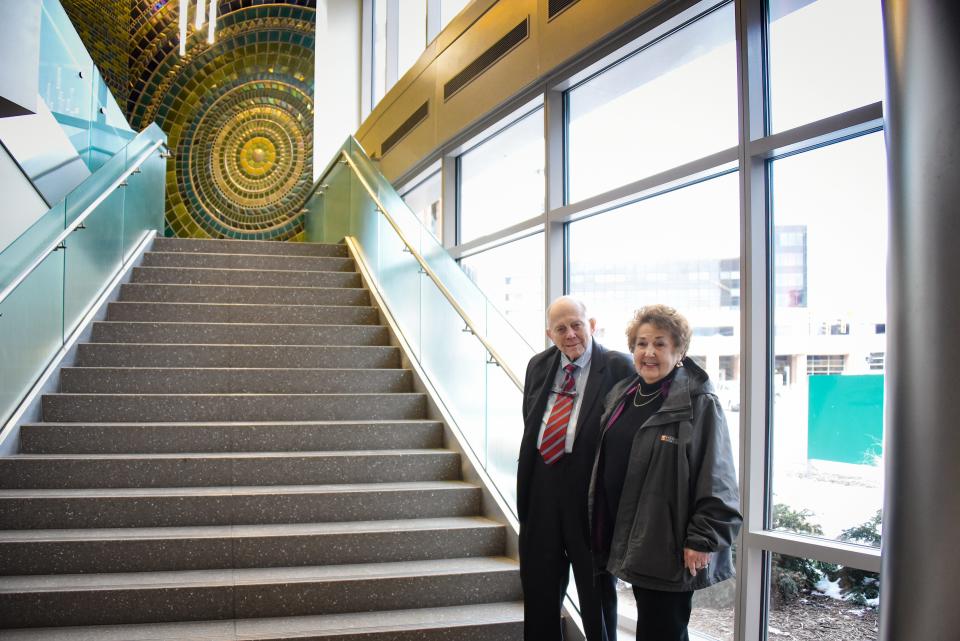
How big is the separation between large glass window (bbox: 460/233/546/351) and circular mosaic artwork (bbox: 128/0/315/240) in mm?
5691

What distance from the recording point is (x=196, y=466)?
13.5 ft

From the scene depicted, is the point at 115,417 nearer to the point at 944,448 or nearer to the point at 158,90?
the point at 944,448

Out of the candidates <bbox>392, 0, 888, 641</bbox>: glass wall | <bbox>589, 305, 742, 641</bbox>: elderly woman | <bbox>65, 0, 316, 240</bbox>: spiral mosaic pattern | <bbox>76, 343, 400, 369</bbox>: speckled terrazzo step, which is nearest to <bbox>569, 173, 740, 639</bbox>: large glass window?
<bbox>392, 0, 888, 641</bbox>: glass wall

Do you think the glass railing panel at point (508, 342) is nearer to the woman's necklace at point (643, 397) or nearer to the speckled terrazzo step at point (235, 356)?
the speckled terrazzo step at point (235, 356)

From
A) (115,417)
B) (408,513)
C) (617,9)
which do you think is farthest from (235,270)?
(617,9)

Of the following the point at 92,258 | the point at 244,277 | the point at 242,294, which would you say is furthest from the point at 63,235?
the point at 244,277

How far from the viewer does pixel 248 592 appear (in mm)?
3396

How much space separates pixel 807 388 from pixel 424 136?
5.35 metres

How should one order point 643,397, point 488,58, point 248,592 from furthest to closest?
point 488,58
point 248,592
point 643,397

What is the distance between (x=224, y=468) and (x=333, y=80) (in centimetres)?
875

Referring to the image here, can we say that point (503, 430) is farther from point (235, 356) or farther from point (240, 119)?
point (240, 119)

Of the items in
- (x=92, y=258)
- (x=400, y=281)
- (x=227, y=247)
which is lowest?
(x=400, y=281)

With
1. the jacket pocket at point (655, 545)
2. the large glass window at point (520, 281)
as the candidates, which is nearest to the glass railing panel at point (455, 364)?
the large glass window at point (520, 281)

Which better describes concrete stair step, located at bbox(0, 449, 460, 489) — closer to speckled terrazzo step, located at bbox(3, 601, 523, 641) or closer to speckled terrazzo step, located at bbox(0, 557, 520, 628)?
speckled terrazzo step, located at bbox(0, 557, 520, 628)
